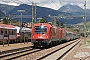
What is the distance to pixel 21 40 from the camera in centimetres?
5166

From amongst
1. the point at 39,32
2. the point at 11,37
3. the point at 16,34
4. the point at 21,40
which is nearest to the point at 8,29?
Answer: the point at 11,37

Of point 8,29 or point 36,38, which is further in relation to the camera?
point 8,29

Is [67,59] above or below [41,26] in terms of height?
Result: below

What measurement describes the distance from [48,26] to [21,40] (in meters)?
19.1

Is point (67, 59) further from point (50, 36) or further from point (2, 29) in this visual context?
point (2, 29)

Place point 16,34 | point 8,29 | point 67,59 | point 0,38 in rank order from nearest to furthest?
point 67,59
point 0,38
point 8,29
point 16,34

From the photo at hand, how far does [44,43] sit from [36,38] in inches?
46.6

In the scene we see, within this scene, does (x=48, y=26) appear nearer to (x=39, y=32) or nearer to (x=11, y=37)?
(x=39, y=32)

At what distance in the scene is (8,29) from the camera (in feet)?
143

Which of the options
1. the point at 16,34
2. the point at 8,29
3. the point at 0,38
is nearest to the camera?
the point at 0,38

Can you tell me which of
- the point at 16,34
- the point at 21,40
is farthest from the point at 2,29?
the point at 21,40

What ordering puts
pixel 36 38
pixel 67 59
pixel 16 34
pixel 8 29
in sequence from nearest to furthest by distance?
pixel 67 59 < pixel 36 38 < pixel 8 29 < pixel 16 34

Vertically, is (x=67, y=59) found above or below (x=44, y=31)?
below

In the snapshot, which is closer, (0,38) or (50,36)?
(50,36)
